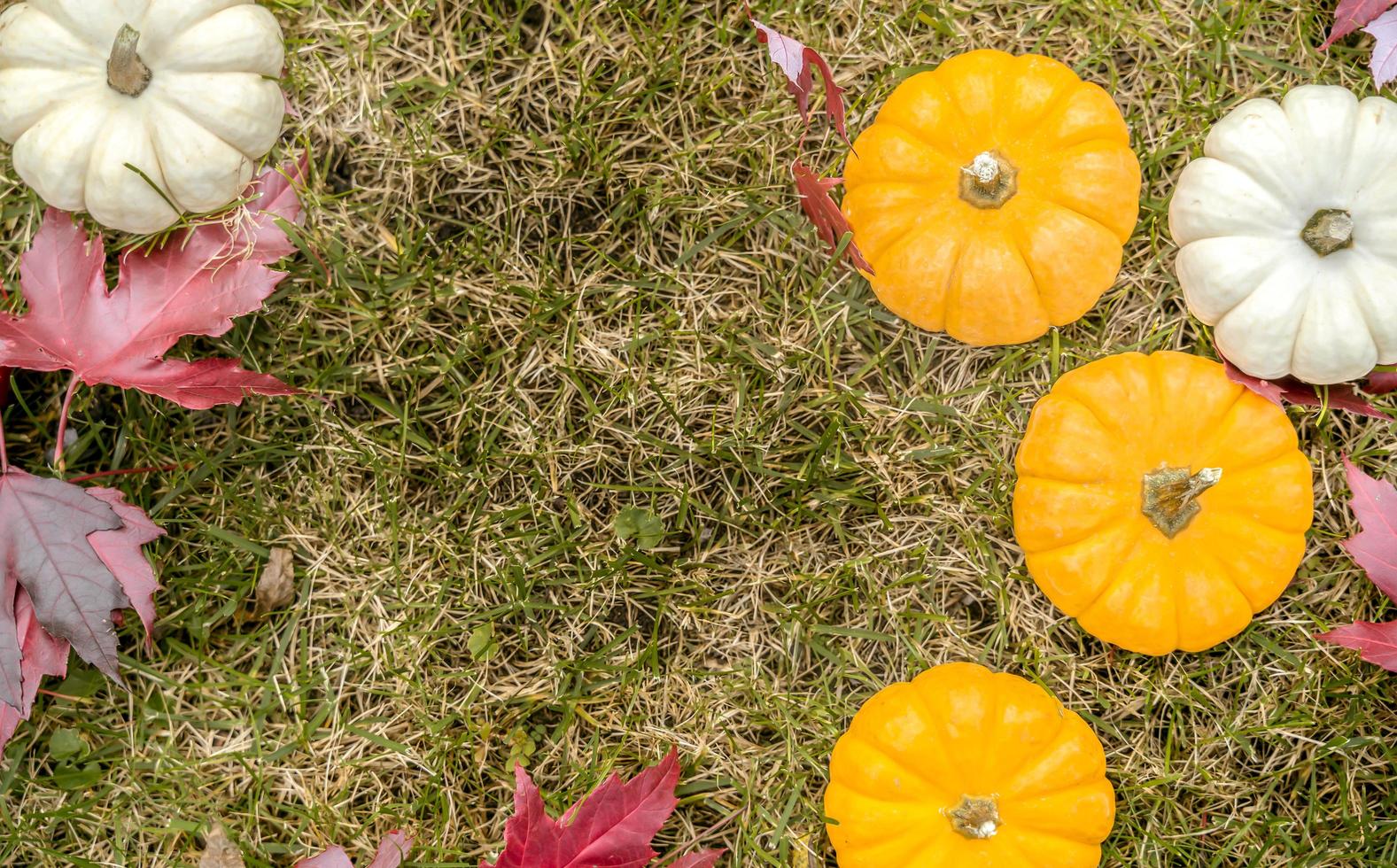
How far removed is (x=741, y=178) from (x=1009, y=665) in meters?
1.30

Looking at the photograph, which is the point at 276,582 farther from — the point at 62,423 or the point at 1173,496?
the point at 1173,496

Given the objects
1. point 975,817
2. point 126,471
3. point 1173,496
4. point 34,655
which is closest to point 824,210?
point 1173,496

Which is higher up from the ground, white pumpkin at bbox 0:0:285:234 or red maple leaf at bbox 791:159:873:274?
white pumpkin at bbox 0:0:285:234

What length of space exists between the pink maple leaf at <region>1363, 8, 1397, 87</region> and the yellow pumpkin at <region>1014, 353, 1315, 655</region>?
0.83 meters

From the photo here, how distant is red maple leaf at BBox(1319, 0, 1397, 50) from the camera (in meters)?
2.42

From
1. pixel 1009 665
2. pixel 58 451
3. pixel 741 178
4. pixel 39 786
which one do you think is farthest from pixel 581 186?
pixel 39 786

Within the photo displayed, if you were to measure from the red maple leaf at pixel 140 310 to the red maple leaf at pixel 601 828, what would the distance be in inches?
40.5

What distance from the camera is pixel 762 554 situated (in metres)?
2.49

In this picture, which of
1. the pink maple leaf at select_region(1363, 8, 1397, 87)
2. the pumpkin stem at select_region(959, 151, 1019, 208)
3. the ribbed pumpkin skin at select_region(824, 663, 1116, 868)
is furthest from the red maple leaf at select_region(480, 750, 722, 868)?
the pink maple leaf at select_region(1363, 8, 1397, 87)

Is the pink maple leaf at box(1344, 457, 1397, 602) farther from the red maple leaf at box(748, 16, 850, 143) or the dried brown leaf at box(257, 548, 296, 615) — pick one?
the dried brown leaf at box(257, 548, 296, 615)

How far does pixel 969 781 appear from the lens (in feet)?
6.93

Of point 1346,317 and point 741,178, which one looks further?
point 741,178

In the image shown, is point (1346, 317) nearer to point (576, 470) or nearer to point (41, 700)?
point (576, 470)

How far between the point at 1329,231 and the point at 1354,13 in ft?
2.34
